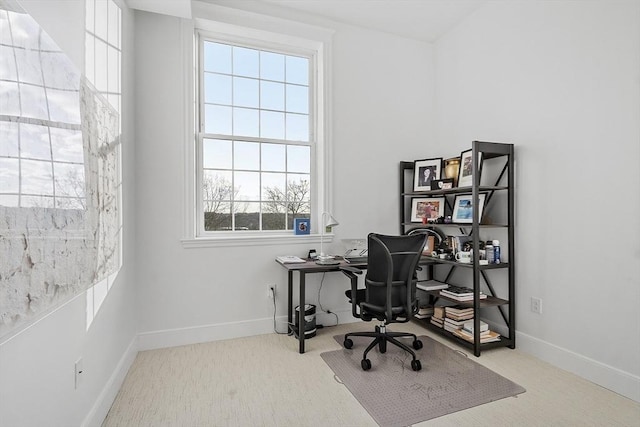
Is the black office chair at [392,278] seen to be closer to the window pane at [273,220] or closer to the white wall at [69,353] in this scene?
the window pane at [273,220]

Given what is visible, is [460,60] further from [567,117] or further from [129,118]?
[129,118]

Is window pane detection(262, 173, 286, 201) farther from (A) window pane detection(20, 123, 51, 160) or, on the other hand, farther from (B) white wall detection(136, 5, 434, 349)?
(A) window pane detection(20, 123, 51, 160)

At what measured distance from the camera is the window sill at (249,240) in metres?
3.03

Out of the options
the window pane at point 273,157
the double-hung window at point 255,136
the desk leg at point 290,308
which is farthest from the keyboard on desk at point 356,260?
the window pane at point 273,157

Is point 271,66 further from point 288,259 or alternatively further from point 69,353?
point 69,353

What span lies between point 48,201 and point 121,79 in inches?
63.4

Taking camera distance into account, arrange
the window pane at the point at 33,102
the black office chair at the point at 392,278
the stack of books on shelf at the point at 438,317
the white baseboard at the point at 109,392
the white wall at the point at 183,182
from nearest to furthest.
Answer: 1. the window pane at the point at 33,102
2. the white baseboard at the point at 109,392
3. the black office chair at the point at 392,278
4. the white wall at the point at 183,182
5. the stack of books on shelf at the point at 438,317

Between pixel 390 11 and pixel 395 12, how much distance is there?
6 centimetres

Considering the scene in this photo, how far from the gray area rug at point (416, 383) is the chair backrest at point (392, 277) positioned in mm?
372

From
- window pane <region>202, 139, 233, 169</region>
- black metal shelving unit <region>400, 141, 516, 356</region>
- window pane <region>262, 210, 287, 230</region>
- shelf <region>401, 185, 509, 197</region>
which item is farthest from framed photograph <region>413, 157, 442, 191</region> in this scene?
window pane <region>202, 139, 233, 169</region>

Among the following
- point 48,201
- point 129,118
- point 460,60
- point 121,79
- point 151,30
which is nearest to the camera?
point 48,201

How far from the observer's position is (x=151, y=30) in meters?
2.90

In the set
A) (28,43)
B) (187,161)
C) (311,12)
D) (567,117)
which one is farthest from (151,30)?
(567,117)

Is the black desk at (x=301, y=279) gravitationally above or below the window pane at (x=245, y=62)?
below
